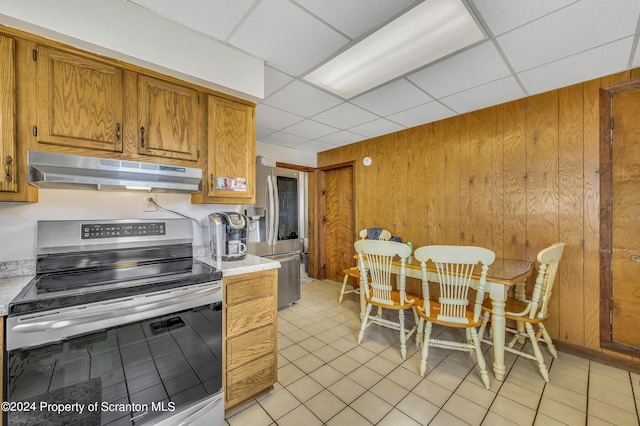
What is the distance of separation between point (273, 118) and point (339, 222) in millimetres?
2333

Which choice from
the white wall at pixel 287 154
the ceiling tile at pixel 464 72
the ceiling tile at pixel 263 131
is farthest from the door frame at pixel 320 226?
the ceiling tile at pixel 464 72

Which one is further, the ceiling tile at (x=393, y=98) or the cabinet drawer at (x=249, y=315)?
the ceiling tile at (x=393, y=98)

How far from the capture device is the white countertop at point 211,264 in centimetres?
116

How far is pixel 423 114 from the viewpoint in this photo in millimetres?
3133

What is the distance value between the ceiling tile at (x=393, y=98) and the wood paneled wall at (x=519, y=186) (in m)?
0.79

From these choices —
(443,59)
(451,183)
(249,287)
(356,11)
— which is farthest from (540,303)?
(356,11)

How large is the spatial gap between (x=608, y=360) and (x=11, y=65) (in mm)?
4756

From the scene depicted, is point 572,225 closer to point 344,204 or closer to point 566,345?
point 566,345

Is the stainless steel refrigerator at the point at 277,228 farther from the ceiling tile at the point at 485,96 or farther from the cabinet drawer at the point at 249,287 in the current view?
the ceiling tile at the point at 485,96

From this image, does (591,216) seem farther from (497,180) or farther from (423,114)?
(423,114)

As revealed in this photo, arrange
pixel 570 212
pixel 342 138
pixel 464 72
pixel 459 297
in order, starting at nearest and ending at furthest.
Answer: pixel 459 297 → pixel 464 72 → pixel 570 212 → pixel 342 138

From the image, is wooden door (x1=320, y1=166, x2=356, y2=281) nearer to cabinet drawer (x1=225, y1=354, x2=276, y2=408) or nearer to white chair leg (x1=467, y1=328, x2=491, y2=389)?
white chair leg (x1=467, y1=328, x2=491, y2=389)

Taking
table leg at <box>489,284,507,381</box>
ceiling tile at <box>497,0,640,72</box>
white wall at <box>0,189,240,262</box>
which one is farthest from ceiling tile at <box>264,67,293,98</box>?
table leg at <box>489,284,507,381</box>

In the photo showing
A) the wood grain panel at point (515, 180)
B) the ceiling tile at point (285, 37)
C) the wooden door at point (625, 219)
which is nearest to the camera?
the ceiling tile at point (285, 37)
